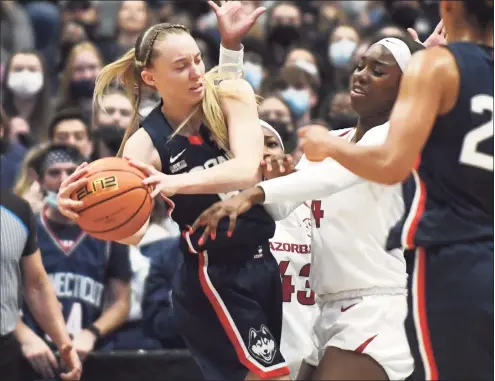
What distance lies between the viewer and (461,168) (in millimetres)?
3631

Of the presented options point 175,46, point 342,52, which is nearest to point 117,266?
point 175,46

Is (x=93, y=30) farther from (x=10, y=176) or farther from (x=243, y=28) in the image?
(x=243, y=28)

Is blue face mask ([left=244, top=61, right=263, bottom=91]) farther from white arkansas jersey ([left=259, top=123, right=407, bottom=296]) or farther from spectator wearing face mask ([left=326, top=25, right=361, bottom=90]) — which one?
white arkansas jersey ([left=259, top=123, right=407, bottom=296])

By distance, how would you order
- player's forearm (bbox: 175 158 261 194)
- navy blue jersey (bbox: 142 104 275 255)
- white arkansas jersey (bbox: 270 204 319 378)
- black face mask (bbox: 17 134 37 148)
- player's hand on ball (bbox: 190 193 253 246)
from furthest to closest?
black face mask (bbox: 17 134 37 148) < white arkansas jersey (bbox: 270 204 319 378) < navy blue jersey (bbox: 142 104 275 255) < player's forearm (bbox: 175 158 261 194) < player's hand on ball (bbox: 190 193 253 246)

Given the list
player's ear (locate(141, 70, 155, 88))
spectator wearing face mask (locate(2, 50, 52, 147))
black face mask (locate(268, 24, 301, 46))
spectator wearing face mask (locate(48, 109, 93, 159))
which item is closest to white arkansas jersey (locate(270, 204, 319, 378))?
player's ear (locate(141, 70, 155, 88))

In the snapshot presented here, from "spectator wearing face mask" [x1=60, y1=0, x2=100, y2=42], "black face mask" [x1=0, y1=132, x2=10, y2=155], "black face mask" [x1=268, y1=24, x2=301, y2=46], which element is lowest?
"black face mask" [x1=268, y1=24, x2=301, y2=46]

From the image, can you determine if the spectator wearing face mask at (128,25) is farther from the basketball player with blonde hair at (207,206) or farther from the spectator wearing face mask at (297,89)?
the basketball player with blonde hair at (207,206)

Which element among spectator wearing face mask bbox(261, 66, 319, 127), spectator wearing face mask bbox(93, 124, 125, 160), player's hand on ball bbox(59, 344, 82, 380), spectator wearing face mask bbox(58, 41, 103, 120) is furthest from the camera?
spectator wearing face mask bbox(261, 66, 319, 127)

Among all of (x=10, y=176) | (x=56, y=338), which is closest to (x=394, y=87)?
(x=56, y=338)

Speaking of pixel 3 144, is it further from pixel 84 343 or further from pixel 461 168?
pixel 461 168

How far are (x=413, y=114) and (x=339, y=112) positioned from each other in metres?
5.68

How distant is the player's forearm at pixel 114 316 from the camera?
21.0ft

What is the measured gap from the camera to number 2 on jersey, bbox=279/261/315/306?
17.1 feet

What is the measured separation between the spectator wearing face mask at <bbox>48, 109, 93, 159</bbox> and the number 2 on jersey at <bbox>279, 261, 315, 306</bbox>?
2.73m
